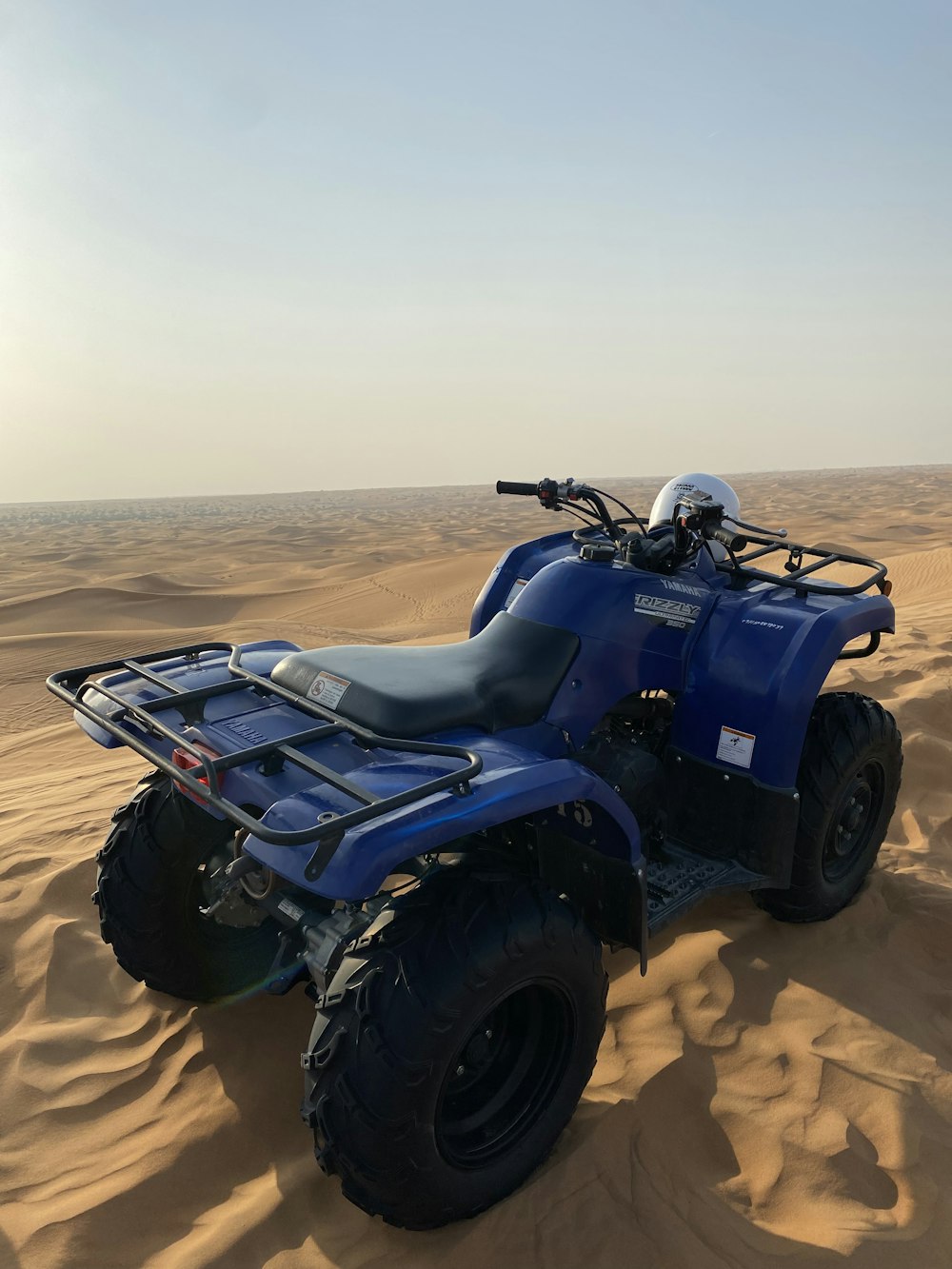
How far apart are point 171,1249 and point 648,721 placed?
2427 mm

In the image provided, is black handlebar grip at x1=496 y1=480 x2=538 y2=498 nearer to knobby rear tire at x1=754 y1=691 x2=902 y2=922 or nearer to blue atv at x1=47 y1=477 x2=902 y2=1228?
blue atv at x1=47 y1=477 x2=902 y2=1228

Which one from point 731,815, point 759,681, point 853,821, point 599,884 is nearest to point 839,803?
point 853,821

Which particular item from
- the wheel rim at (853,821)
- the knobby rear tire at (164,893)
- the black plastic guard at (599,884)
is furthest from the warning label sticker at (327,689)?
the wheel rim at (853,821)

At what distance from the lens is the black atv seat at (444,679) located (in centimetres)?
242

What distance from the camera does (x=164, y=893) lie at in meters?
2.86

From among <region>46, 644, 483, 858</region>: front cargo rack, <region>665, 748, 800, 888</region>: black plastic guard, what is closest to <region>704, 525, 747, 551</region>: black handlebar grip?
<region>665, 748, 800, 888</region>: black plastic guard

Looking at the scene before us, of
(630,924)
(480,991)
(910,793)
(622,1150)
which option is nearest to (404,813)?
(480,991)

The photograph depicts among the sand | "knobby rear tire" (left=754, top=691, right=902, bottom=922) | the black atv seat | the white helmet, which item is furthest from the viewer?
the white helmet

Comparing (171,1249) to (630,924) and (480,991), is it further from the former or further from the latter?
(630,924)

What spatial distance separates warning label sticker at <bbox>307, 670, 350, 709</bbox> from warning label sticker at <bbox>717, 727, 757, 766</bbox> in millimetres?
1547

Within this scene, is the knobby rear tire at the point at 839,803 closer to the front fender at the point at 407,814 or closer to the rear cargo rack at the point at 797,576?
the rear cargo rack at the point at 797,576

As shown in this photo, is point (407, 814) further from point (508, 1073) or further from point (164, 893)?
point (164, 893)

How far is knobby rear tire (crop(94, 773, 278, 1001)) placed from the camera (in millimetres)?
2842

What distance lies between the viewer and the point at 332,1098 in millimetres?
1907
